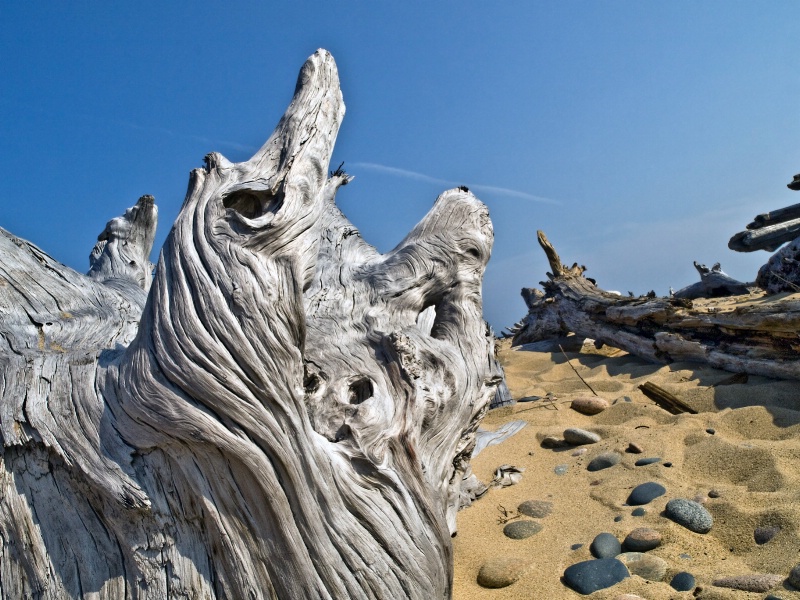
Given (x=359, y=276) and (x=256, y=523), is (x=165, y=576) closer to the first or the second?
(x=256, y=523)

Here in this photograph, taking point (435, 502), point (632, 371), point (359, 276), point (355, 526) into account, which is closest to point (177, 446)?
point (355, 526)

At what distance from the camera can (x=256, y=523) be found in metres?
2.06

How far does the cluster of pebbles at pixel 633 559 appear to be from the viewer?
2312mm

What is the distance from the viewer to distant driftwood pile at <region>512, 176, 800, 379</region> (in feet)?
16.3

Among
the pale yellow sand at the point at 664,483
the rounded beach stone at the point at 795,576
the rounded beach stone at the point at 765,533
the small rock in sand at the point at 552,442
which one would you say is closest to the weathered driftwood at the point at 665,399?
the pale yellow sand at the point at 664,483

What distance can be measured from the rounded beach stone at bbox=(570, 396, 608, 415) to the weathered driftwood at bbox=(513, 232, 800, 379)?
1365 millimetres

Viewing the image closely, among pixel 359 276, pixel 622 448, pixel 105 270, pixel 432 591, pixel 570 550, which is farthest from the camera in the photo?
pixel 105 270

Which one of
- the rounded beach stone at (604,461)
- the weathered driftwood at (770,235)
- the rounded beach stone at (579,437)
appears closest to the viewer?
the rounded beach stone at (604,461)

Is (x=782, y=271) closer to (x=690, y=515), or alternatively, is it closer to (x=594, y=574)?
(x=690, y=515)

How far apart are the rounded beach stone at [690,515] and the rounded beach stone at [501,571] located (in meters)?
0.83

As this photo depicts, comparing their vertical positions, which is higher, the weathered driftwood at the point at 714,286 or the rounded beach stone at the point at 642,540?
the weathered driftwood at the point at 714,286

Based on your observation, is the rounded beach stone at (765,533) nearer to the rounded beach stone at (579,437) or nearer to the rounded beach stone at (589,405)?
the rounded beach stone at (579,437)

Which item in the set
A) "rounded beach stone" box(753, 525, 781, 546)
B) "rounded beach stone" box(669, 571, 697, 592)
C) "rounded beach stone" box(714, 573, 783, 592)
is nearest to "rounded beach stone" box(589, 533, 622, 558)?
"rounded beach stone" box(669, 571, 697, 592)

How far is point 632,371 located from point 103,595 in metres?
5.38
